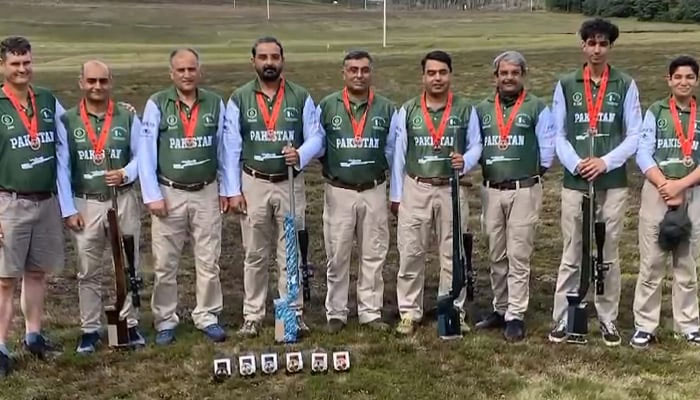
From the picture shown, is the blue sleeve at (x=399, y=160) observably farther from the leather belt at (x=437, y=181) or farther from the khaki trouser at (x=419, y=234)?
the leather belt at (x=437, y=181)

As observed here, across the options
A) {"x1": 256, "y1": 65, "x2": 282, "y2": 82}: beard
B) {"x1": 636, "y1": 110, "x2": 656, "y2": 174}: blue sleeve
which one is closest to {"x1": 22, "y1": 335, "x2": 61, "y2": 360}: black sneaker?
{"x1": 256, "y1": 65, "x2": 282, "y2": 82}: beard

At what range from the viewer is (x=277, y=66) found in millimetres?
7191

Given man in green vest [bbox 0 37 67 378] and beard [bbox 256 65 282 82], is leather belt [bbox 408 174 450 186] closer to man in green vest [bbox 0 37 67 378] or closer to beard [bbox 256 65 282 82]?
beard [bbox 256 65 282 82]

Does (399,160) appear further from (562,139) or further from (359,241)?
(562,139)

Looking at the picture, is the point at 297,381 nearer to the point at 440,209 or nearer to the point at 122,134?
the point at 440,209

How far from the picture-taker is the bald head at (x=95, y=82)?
6.81 m

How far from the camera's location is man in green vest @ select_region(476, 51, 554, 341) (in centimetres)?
717

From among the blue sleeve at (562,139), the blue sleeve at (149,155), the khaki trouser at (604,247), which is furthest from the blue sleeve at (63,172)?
the khaki trouser at (604,247)

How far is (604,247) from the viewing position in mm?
7145

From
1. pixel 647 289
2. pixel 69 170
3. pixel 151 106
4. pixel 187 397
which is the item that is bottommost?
pixel 187 397

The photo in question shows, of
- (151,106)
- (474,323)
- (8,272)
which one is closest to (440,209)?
(474,323)

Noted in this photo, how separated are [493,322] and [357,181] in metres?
1.85

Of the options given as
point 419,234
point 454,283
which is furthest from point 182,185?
point 454,283

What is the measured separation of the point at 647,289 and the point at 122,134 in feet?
15.5
